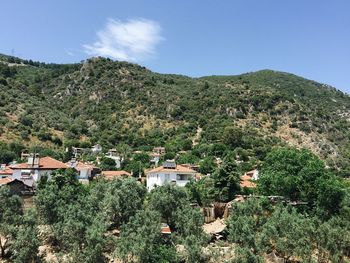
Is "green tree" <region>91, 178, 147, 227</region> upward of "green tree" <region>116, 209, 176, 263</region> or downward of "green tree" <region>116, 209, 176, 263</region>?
upward

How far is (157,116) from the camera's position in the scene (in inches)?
5797

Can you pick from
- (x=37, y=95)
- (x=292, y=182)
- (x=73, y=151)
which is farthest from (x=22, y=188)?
(x=37, y=95)

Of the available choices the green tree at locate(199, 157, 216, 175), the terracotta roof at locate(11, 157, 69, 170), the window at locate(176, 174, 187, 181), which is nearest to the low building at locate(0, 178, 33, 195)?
the terracotta roof at locate(11, 157, 69, 170)

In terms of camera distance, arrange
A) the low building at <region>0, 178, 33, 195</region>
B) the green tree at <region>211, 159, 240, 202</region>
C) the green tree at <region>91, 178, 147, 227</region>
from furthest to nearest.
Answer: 1. the low building at <region>0, 178, 33, 195</region>
2. the green tree at <region>211, 159, 240, 202</region>
3. the green tree at <region>91, 178, 147, 227</region>

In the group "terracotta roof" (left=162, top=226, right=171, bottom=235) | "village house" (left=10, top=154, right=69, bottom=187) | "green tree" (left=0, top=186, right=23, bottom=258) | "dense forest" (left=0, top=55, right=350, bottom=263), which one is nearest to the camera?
"dense forest" (left=0, top=55, right=350, bottom=263)

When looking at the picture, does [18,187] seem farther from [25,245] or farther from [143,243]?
[143,243]

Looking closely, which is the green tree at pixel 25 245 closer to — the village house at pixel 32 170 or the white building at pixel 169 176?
the village house at pixel 32 170

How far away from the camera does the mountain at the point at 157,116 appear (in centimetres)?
12100

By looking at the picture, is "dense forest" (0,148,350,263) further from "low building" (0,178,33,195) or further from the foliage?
"low building" (0,178,33,195)

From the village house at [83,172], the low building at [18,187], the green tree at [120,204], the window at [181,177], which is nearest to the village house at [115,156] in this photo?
the village house at [83,172]

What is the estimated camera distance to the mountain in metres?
121

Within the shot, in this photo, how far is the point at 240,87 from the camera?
171 metres

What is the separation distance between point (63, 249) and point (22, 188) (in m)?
19.9

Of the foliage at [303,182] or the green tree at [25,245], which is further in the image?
the foliage at [303,182]
